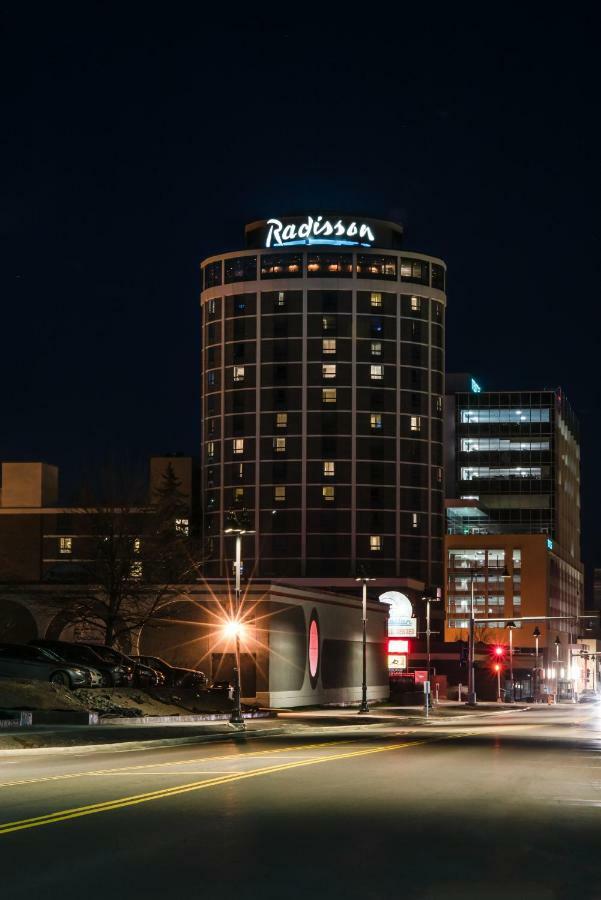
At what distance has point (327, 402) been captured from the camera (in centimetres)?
16162

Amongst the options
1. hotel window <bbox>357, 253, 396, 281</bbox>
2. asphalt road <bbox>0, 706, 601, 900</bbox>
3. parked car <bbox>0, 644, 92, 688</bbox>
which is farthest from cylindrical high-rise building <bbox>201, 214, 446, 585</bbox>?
asphalt road <bbox>0, 706, 601, 900</bbox>

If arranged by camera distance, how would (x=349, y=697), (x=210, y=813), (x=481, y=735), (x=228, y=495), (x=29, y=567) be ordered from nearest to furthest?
1. (x=210, y=813)
2. (x=481, y=735)
3. (x=349, y=697)
4. (x=29, y=567)
5. (x=228, y=495)

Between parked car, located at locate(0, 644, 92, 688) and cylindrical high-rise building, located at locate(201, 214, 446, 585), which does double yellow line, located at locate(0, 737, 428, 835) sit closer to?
parked car, located at locate(0, 644, 92, 688)

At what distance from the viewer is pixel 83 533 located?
78.9 m

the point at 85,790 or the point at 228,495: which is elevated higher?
the point at 228,495

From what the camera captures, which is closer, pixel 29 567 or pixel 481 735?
pixel 481 735

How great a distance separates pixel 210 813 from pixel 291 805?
1.72 m

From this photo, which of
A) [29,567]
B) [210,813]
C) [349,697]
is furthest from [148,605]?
[29,567]

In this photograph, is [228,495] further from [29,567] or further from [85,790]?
[85,790]

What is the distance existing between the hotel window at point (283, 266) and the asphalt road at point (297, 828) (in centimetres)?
13485

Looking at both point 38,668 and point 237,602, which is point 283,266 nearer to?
point 237,602

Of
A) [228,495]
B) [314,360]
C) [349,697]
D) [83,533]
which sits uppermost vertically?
[314,360]

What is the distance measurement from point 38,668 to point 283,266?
117413 millimetres

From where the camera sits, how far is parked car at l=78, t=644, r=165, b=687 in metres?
58.1
